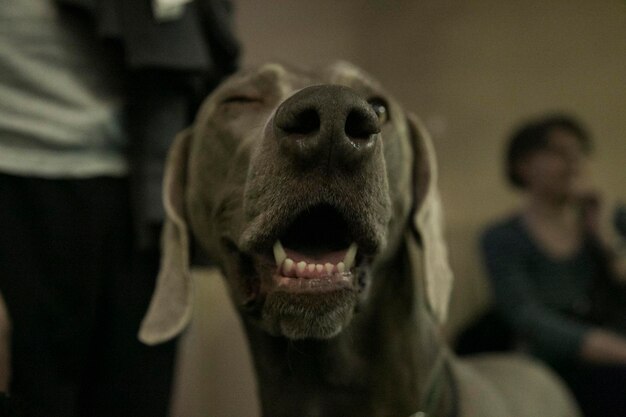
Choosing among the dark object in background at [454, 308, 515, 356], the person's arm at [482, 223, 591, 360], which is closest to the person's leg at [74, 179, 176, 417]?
the person's arm at [482, 223, 591, 360]

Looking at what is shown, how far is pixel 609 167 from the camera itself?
2859mm

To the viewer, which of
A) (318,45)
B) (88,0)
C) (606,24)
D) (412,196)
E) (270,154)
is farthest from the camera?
(606,24)

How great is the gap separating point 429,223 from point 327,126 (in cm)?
52

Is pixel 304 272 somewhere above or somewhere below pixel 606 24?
below

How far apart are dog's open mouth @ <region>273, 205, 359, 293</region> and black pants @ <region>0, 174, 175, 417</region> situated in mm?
489

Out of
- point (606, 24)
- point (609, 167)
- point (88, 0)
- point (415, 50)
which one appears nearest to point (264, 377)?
point (88, 0)

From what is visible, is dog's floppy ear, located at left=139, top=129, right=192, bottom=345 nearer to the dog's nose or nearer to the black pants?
the black pants

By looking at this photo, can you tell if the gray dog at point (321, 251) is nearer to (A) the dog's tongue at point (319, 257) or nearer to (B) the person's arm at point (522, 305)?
(A) the dog's tongue at point (319, 257)

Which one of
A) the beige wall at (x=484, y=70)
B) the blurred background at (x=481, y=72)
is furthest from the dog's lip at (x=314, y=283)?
the beige wall at (x=484, y=70)

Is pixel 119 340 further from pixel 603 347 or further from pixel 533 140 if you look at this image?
pixel 533 140

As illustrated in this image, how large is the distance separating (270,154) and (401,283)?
49 centimetres

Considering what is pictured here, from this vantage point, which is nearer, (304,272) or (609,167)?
(304,272)

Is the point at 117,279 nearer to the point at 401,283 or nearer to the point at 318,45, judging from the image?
the point at 401,283

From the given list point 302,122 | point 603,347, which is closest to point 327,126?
point 302,122
